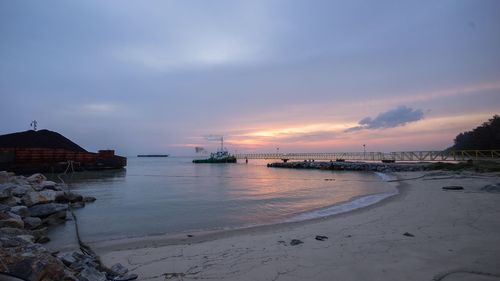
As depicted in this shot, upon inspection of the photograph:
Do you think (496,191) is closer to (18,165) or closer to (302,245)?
(302,245)

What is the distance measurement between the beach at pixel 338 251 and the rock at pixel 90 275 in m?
0.64

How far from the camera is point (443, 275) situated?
4605mm

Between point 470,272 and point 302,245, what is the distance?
3085mm

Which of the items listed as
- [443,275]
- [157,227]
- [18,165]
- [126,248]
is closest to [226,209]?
[157,227]

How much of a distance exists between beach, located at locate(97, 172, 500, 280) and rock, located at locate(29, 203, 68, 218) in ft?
14.3

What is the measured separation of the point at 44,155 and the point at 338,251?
45824 millimetres

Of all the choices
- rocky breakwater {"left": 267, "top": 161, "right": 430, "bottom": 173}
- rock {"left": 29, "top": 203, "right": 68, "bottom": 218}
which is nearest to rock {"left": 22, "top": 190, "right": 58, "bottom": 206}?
rock {"left": 29, "top": 203, "right": 68, "bottom": 218}

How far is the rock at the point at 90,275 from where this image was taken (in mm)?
4561

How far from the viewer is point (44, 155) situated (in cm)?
4166

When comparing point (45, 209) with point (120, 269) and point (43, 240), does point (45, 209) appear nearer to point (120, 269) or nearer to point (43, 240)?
point (43, 240)

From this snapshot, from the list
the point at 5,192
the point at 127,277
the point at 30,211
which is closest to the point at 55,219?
the point at 30,211

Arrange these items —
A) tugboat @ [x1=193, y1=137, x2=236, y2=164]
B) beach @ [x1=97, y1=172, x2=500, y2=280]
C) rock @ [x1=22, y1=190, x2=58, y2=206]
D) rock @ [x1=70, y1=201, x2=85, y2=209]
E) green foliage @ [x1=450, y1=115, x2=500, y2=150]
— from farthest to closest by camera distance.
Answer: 1. tugboat @ [x1=193, y1=137, x2=236, y2=164]
2. green foliage @ [x1=450, y1=115, x2=500, y2=150]
3. rock @ [x1=70, y1=201, x2=85, y2=209]
4. rock @ [x1=22, y1=190, x2=58, y2=206]
5. beach @ [x1=97, y1=172, x2=500, y2=280]

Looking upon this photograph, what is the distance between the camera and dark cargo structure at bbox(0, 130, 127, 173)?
1477 inches

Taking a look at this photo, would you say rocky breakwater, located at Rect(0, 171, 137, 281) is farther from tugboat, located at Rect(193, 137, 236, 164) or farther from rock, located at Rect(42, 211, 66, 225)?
tugboat, located at Rect(193, 137, 236, 164)
